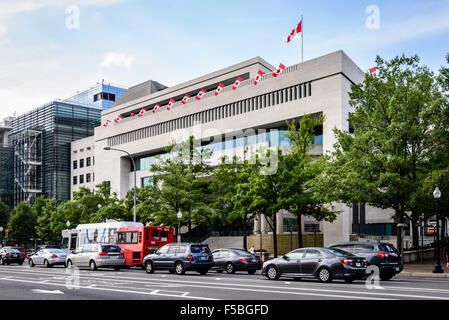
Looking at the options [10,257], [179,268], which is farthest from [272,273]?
[10,257]

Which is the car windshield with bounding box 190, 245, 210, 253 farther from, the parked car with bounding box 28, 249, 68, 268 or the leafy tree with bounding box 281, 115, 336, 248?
the parked car with bounding box 28, 249, 68, 268

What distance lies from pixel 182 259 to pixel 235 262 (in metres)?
4.14

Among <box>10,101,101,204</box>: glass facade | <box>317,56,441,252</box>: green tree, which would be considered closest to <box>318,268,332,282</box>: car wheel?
<box>317,56,441,252</box>: green tree

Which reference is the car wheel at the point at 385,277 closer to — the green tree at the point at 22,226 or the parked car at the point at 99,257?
the parked car at the point at 99,257

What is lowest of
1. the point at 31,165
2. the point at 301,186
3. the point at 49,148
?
the point at 301,186

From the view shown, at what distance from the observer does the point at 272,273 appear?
2144cm

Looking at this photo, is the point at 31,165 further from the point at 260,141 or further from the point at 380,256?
the point at 380,256

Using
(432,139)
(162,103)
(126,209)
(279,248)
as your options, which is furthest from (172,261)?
(162,103)

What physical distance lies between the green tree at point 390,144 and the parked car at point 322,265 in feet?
38.8

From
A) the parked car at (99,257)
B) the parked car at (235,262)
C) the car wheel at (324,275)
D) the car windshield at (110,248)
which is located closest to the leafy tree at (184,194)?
the parked car at (99,257)

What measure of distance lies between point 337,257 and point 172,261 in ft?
31.2

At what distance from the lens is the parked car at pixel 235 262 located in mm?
28016
